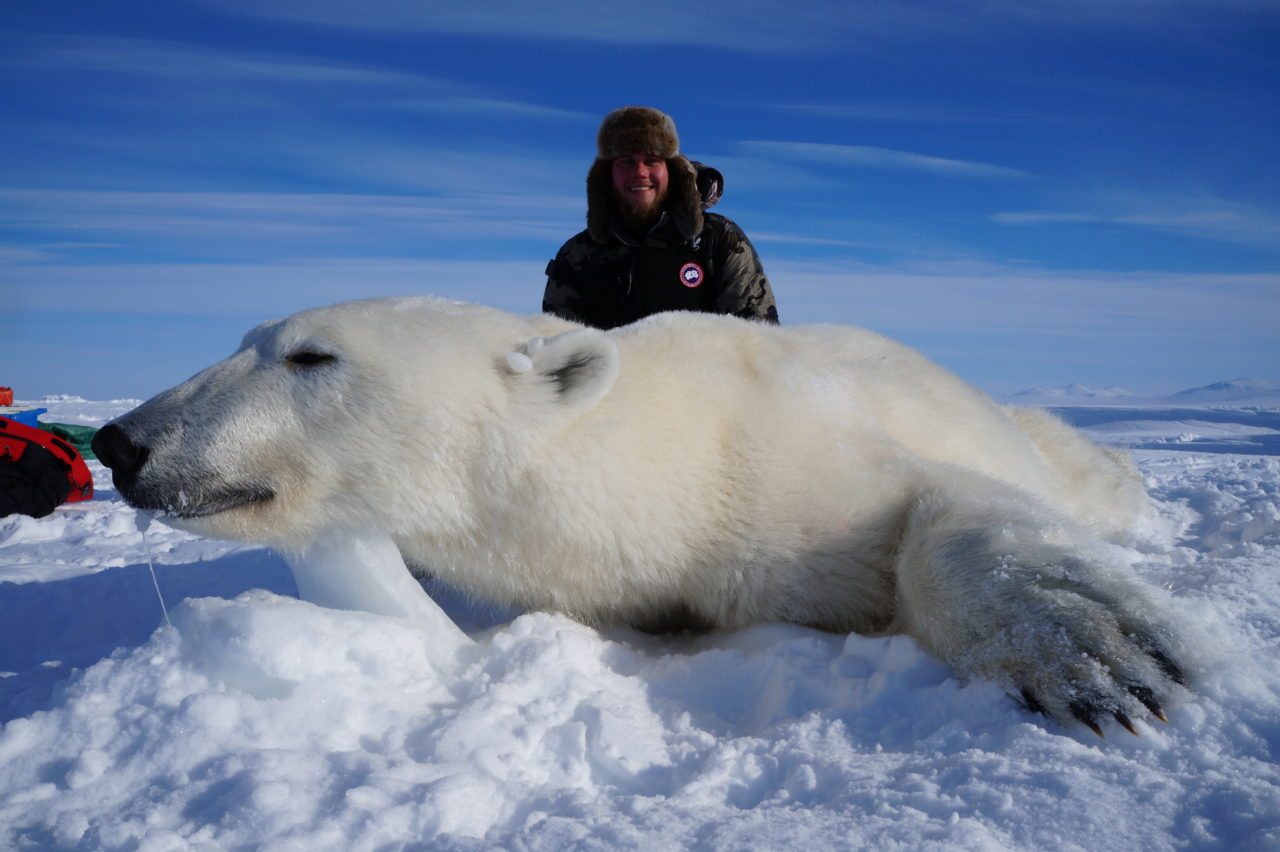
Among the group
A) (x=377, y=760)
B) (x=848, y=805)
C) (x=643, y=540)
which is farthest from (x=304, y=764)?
(x=643, y=540)

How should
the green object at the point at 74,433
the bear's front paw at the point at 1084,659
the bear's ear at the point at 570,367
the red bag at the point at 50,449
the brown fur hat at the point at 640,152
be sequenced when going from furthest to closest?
1. the green object at the point at 74,433
2. the red bag at the point at 50,449
3. the brown fur hat at the point at 640,152
4. the bear's ear at the point at 570,367
5. the bear's front paw at the point at 1084,659

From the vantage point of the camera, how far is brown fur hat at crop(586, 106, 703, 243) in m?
6.55

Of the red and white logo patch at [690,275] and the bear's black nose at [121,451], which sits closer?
the bear's black nose at [121,451]

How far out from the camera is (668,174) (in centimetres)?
669

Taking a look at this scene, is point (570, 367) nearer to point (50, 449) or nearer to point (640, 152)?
Result: point (640, 152)

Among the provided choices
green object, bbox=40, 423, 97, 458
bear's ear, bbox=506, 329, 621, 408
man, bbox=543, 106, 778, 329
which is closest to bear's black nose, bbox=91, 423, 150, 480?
bear's ear, bbox=506, 329, 621, 408

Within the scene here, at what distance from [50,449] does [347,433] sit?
5847mm

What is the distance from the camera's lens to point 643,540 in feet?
9.53

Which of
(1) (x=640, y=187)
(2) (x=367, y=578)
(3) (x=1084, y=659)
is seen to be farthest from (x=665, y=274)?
(3) (x=1084, y=659)

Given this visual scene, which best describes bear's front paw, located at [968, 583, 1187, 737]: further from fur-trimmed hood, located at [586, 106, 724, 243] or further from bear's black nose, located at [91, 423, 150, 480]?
fur-trimmed hood, located at [586, 106, 724, 243]

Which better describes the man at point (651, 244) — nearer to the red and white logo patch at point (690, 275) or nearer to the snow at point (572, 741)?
the red and white logo patch at point (690, 275)

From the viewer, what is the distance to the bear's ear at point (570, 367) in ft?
9.39

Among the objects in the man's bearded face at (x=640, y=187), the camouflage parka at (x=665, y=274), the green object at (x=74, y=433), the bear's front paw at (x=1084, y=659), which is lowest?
the green object at (x=74, y=433)

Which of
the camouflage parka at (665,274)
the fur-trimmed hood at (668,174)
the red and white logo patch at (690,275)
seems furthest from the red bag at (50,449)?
the red and white logo patch at (690,275)
